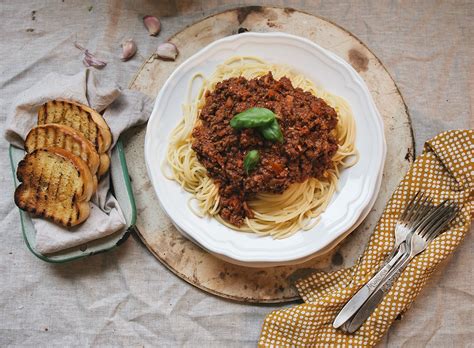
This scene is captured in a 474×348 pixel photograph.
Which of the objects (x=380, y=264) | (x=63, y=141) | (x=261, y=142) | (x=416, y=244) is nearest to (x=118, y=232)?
(x=63, y=141)

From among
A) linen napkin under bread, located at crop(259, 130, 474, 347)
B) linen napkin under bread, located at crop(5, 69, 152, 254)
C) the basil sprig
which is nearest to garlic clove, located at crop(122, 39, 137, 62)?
linen napkin under bread, located at crop(5, 69, 152, 254)

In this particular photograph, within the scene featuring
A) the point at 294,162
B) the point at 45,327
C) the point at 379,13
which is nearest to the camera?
the point at 294,162

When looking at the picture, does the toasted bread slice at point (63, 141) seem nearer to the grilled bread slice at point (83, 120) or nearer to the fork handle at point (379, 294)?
the grilled bread slice at point (83, 120)

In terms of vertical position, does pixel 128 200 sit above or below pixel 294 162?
below

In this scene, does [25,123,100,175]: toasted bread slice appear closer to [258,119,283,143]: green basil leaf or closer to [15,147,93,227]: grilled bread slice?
[15,147,93,227]: grilled bread slice

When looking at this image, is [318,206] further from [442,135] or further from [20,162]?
[20,162]

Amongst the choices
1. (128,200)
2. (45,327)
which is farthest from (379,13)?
(45,327)

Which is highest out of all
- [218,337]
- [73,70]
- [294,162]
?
[294,162]
